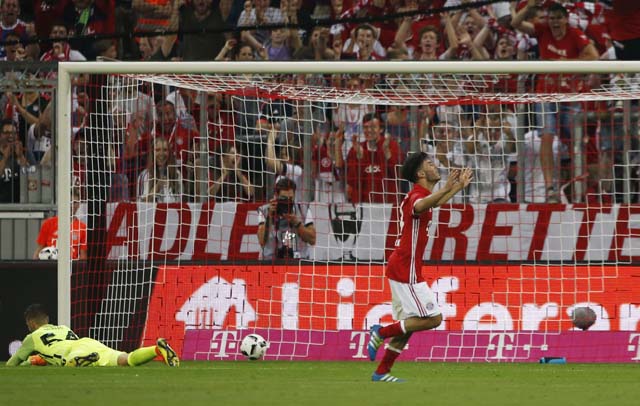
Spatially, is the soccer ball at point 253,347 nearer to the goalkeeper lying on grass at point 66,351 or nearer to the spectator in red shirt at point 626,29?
the goalkeeper lying on grass at point 66,351

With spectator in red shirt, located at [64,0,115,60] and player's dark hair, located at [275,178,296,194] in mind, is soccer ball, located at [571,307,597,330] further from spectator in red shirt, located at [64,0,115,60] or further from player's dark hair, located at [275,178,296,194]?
spectator in red shirt, located at [64,0,115,60]

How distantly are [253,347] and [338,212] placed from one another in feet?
7.40

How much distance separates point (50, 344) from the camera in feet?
43.6

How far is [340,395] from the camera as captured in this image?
948 cm

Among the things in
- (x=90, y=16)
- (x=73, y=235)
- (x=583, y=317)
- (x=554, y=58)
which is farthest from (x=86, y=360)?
(x=90, y=16)

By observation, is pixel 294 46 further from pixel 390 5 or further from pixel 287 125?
pixel 287 125

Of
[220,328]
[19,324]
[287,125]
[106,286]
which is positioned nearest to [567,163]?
[287,125]

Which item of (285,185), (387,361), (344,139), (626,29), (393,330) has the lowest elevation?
(387,361)

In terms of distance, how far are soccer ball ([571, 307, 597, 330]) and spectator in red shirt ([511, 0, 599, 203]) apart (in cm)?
142

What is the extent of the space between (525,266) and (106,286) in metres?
4.81

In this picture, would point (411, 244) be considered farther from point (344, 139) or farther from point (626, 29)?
point (626, 29)

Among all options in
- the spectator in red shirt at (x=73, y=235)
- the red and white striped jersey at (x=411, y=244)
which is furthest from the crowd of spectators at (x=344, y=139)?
the red and white striped jersey at (x=411, y=244)

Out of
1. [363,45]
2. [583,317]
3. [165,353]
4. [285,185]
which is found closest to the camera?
[165,353]

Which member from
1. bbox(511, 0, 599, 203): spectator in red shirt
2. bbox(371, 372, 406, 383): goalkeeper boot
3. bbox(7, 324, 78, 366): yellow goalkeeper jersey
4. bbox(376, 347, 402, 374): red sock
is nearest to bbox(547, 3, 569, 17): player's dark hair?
bbox(511, 0, 599, 203): spectator in red shirt
